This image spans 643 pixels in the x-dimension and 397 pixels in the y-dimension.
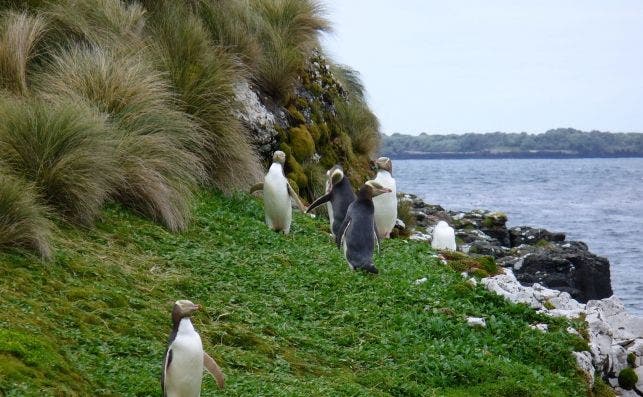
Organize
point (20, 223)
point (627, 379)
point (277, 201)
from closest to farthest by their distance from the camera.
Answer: point (20, 223), point (627, 379), point (277, 201)

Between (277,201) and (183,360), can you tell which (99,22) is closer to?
(277,201)

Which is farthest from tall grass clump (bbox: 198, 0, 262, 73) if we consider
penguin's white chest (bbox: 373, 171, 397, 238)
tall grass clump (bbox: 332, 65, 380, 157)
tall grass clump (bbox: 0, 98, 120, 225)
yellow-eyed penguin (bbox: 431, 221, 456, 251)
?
tall grass clump (bbox: 0, 98, 120, 225)

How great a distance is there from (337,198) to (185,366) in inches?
287

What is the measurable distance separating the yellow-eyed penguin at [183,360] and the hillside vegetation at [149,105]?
2.48 metres

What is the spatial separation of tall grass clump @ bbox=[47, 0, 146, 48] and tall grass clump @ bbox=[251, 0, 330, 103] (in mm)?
2804

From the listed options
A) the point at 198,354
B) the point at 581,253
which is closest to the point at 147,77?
the point at 198,354

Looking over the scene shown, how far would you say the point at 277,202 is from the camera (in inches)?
509

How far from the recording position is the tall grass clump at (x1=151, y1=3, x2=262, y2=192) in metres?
14.0

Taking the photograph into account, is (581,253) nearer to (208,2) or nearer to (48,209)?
(208,2)

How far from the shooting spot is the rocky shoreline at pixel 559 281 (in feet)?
34.4

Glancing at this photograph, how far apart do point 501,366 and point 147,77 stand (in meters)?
6.34

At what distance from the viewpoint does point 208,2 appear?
16516 mm

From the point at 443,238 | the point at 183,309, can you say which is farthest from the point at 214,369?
the point at 443,238

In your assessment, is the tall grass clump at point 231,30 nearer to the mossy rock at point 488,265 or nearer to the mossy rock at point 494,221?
the mossy rock at point 488,265
